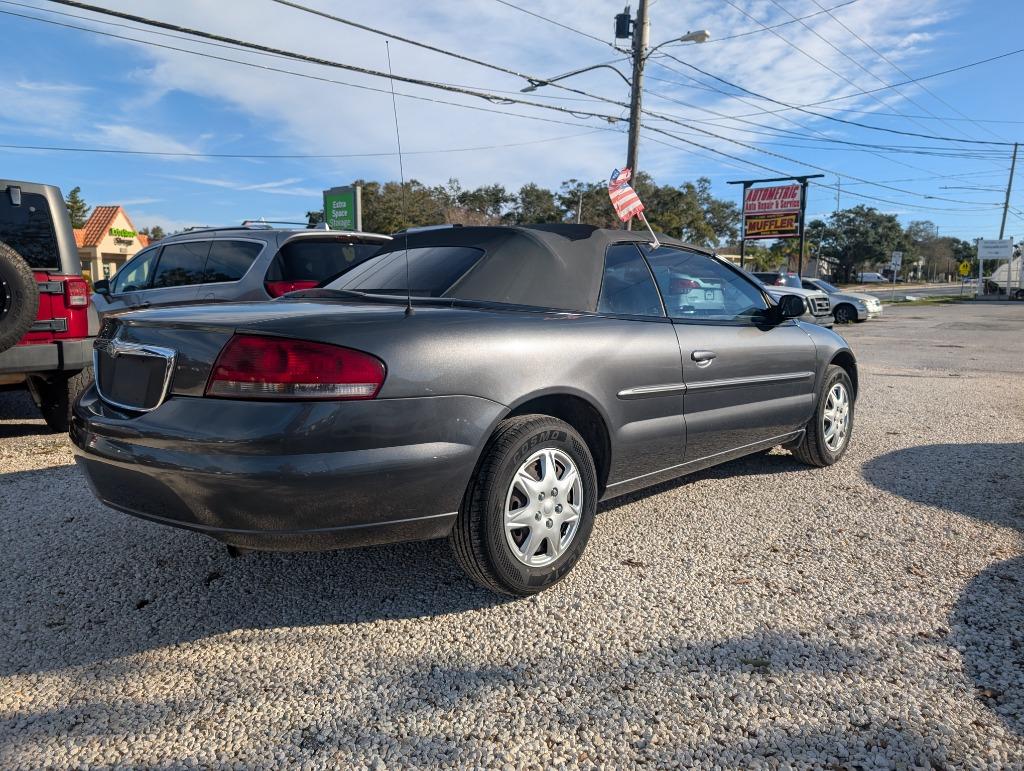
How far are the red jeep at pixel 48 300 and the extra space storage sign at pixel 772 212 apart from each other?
31416mm

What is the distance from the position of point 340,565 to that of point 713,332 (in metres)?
2.22

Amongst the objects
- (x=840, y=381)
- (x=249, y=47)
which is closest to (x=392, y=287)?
(x=840, y=381)

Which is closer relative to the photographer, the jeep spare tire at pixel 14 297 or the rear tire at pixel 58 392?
the jeep spare tire at pixel 14 297

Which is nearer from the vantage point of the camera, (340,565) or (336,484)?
(336,484)

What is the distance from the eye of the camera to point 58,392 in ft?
19.0

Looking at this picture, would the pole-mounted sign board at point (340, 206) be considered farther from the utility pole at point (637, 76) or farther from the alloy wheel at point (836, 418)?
the alloy wheel at point (836, 418)

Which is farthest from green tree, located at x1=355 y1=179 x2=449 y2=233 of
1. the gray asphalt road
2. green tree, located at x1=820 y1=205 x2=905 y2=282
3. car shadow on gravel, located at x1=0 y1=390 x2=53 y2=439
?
green tree, located at x1=820 y1=205 x2=905 y2=282

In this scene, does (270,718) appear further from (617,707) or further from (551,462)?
(551,462)

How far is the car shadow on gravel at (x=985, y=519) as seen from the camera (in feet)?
7.77

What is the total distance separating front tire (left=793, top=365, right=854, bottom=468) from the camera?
481 cm

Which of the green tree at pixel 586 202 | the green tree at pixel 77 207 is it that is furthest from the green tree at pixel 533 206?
the green tree at pixel 77 207

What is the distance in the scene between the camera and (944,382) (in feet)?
30.7

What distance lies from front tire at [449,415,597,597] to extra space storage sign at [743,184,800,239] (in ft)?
107

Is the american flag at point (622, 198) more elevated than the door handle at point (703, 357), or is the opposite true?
the american flag at point (622, 198)
